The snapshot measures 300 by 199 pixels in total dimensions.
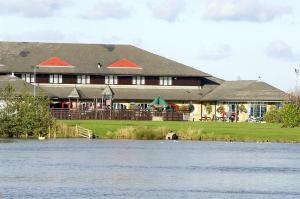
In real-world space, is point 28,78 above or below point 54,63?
below

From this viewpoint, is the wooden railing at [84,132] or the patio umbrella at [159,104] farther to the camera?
the patio umbrella at [159,104]

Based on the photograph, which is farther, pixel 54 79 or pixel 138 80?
pixel 138 80

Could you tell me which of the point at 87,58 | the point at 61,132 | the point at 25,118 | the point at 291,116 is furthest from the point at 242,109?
the point at 25,118

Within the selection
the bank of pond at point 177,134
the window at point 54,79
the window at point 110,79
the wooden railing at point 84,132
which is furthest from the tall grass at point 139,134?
the window at point 110,79

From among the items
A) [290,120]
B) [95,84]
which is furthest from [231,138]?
[95,84]

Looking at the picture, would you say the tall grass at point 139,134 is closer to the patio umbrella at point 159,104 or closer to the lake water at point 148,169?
the lake water at point 148,169

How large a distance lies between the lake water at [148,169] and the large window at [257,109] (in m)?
53.3

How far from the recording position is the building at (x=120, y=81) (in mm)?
156875

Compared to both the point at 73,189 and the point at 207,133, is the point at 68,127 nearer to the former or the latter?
the point at 207,133

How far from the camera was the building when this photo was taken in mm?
156875

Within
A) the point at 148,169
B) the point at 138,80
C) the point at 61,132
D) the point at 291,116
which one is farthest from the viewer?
the point at 138,80

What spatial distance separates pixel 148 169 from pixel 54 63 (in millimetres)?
88854

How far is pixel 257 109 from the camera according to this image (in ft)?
516

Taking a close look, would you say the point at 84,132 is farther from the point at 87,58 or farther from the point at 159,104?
the point at 87,58
